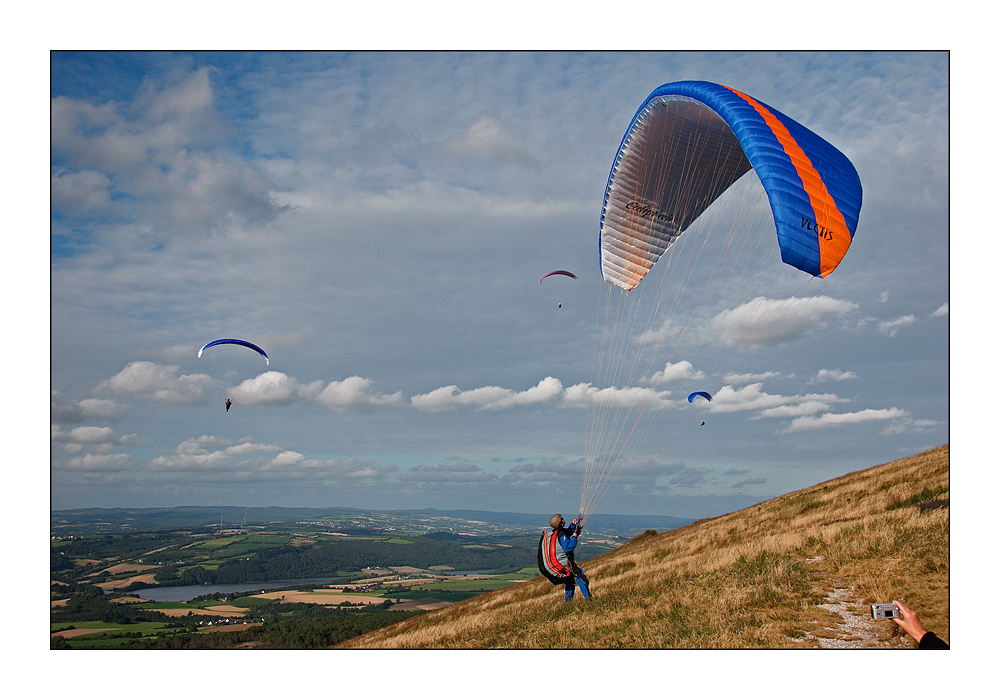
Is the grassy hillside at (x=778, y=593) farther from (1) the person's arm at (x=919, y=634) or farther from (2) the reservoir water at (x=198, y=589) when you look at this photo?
(2) the reservoir water at (x=198, y=589)

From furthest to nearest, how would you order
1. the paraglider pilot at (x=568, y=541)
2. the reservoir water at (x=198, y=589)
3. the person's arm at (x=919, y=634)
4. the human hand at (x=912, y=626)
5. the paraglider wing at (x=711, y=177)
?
the reservoir water at (x=198, y=589)
the paraglider pilot at (x=568, y=541)
the paraglider wing at (x=711, y=177)
the human hand at (x=912, y=626)
the person's arm at (x=919, y=634)

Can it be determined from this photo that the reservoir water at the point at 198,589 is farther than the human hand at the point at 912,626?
Yes

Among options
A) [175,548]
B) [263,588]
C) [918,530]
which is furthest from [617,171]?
[175,548]

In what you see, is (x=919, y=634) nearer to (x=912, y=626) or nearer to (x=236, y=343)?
(x=912, y=626)

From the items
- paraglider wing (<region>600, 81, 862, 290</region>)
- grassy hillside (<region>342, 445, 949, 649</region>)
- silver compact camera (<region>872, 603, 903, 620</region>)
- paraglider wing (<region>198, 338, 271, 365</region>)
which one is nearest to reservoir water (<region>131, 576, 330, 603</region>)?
paraglider wing (<region>198, 338, 271, 365</region>)

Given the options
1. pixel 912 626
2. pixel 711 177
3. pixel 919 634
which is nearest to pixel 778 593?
pixel 912 626

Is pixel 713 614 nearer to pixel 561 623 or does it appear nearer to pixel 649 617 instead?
pixel 649 617

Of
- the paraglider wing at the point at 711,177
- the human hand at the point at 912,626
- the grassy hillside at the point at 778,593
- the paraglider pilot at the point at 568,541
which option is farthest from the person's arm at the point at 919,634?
the paraglider pilot at the point at 568,541

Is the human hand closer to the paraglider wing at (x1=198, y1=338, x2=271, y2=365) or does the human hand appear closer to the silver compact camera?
the silver compact camera
